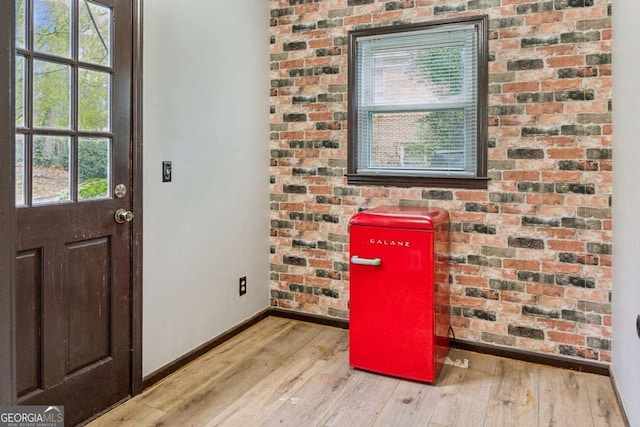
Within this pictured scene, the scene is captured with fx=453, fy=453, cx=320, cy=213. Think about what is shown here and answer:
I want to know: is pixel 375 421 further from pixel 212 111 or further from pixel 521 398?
pixel 212 111

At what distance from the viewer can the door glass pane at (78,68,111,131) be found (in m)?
2.05

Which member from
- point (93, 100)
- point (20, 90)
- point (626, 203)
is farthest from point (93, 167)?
point (626, 203)

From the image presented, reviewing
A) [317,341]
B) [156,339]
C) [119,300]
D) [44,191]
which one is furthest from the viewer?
[317,341]

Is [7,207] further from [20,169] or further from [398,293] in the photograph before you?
[398,293]

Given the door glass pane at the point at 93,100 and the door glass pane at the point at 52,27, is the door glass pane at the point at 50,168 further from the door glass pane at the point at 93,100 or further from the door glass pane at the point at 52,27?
the door glass pane at the point at 52,27

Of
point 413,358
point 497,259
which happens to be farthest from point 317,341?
point 497,259

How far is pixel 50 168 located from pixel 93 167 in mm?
216

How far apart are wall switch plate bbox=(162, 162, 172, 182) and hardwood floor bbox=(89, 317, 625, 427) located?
113 centimetres

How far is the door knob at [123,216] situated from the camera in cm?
223

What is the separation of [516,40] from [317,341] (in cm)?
233

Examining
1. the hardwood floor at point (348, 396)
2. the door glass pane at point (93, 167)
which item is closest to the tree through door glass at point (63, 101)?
the door glass pane at point (93, 167)

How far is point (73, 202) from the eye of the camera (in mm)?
2025

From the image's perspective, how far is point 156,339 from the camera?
2516 millimetres
